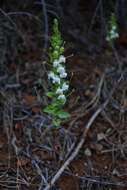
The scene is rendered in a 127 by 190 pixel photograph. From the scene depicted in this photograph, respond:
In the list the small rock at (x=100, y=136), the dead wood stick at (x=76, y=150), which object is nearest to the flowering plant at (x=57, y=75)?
the dead wood stick at (x=76, y=150)

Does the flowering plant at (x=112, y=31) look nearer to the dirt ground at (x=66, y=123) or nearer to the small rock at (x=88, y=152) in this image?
the dirt ground at (x=66, y=123)

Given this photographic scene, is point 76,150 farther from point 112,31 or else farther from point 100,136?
point 112,31

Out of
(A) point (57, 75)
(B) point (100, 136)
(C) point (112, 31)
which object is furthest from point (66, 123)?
(C) point (112, 31)

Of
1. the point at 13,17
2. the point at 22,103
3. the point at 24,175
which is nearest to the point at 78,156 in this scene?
the point at 24,175

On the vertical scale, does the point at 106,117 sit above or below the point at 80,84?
below

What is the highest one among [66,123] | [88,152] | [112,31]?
[112,31]

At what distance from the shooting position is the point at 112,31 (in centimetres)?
293

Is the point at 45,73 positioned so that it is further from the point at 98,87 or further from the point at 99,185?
the point at 99,185

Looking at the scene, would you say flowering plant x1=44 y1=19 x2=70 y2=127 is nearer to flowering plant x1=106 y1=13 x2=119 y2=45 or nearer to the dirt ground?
the dirt ground

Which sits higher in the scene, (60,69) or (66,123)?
(60,69)

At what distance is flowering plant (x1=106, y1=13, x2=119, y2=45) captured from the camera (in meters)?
2.87

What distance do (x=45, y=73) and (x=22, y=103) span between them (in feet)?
0.97

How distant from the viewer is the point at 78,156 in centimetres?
235

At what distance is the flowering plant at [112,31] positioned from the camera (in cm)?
287
